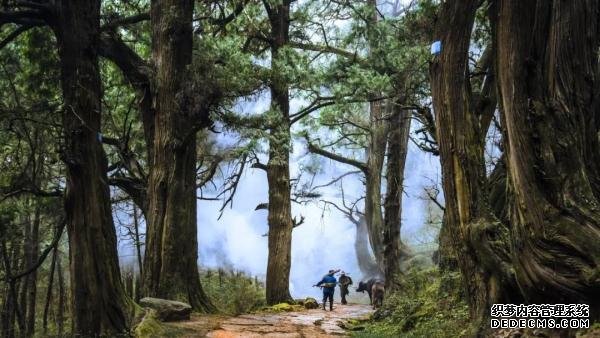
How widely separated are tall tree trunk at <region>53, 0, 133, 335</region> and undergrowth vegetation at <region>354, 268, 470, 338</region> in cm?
399

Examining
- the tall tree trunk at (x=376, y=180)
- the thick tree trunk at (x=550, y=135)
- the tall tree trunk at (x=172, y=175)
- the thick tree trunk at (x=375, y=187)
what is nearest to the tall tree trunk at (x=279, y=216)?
the tall tree trunk at (x=376, y=180)

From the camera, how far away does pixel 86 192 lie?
7414 mm

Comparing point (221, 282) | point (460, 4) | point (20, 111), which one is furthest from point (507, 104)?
point (221, 282)

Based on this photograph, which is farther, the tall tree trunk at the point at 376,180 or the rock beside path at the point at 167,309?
the tall tree trunk at the point at 376,180

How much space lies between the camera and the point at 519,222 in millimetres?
4641

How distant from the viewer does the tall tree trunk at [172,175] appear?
10055mm

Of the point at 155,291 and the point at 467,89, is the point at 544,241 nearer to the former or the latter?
the point at 467,89

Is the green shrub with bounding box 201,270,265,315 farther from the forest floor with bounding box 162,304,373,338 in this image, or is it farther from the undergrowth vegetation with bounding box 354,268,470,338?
the undergrowth vegetation with bounding box 354,268,470,338

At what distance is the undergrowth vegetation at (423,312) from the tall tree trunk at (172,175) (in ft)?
11.2

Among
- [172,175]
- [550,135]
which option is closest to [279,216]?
[172,175]

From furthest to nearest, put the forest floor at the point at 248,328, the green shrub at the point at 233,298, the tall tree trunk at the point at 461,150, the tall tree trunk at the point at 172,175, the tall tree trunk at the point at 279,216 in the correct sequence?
the tall tree trunk at the point at 279,216
the green shrub at the point at 233,298
the tall tree trunk at the point at 172,175
the forest floor at the point at 248,328
the tall tree trunk at the point at 461,150

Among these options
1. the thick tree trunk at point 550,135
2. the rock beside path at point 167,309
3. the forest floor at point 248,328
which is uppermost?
the thick tree trunk at point 550,135

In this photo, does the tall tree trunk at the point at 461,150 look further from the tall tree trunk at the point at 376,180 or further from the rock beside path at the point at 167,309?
the tall tree trunk at the point at 376,180

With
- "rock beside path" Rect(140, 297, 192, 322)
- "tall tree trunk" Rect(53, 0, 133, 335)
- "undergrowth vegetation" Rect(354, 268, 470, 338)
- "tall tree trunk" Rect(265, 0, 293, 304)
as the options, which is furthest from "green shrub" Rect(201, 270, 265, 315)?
"tall tree trunk" Rect(53, 0, 133, 335)
